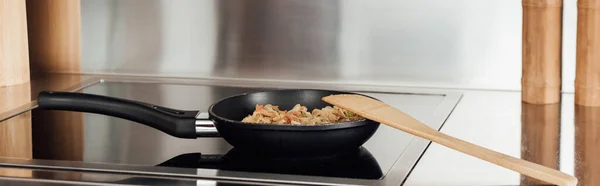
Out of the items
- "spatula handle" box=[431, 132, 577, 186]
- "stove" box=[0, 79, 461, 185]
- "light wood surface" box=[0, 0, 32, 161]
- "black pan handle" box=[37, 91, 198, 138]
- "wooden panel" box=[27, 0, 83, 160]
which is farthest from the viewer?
"wooden panel" box=[27, 0, 83, 160]

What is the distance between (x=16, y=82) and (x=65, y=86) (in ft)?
0.25

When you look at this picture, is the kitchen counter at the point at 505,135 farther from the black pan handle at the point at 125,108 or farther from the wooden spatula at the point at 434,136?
the black pan handle at the point at 125,108

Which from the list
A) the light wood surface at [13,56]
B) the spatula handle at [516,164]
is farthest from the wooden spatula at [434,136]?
the light wood surface at [13,56]

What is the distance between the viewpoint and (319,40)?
1.64m

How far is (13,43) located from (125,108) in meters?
0.45

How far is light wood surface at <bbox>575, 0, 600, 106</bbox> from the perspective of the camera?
1.38 m

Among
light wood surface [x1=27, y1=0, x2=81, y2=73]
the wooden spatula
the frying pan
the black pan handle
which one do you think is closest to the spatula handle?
the wooden spatula

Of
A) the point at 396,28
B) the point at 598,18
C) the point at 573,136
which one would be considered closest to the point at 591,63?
the point at 598,18

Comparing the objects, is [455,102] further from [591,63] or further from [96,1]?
[96,1]

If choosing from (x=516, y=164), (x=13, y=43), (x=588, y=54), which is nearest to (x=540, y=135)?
(x=588, y=54)

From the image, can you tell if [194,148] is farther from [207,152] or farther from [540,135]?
[540,135]

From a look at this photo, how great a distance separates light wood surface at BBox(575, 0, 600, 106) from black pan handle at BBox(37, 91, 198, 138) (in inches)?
22.1

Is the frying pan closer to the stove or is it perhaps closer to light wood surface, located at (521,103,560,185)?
the stove

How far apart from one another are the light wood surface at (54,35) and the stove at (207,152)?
26 cm
